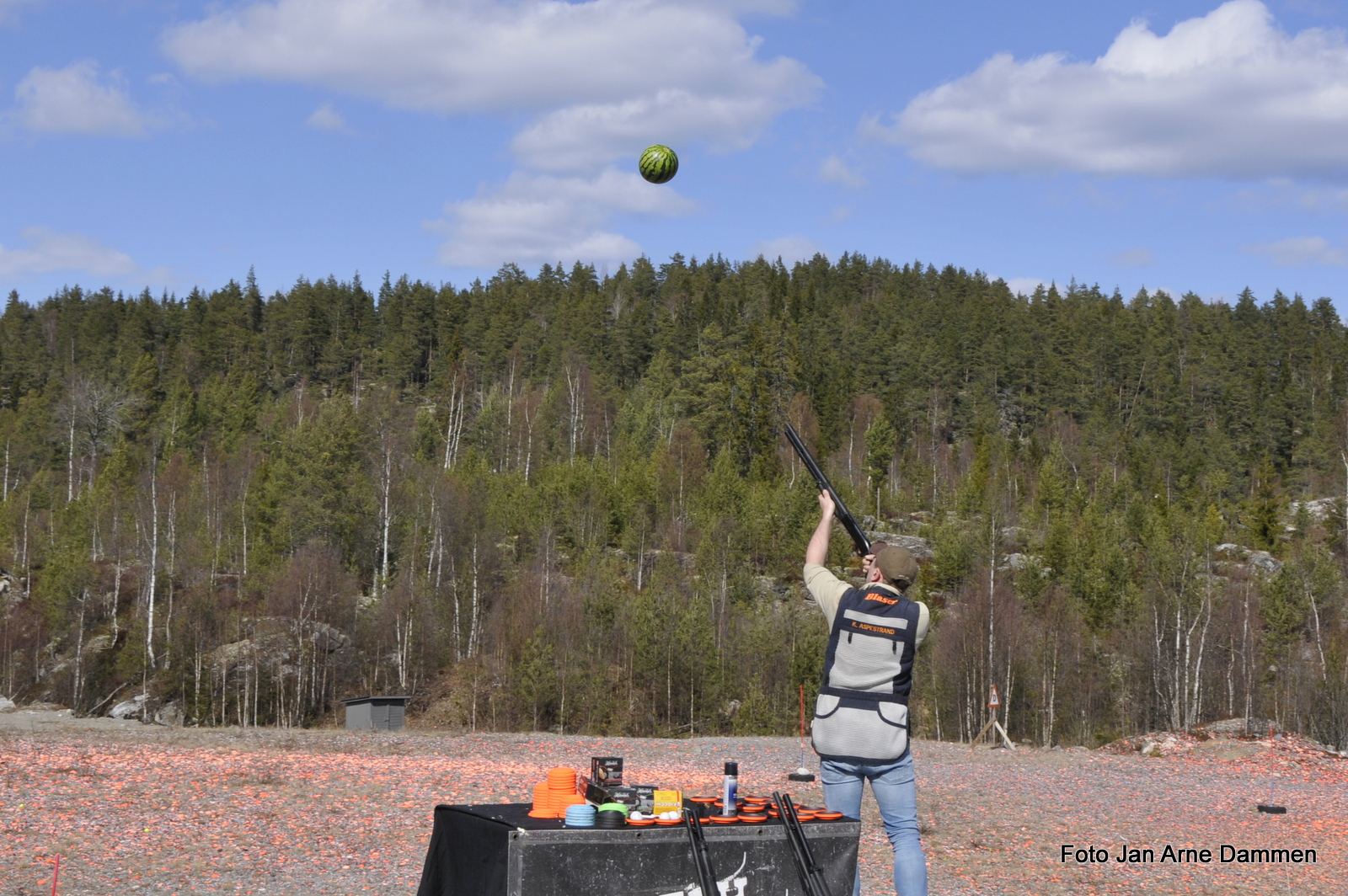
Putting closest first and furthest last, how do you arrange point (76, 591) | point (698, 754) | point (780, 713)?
1. point (698, 754)
2. point (780, 713)
3. point (76, 591)

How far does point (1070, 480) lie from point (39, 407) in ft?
298

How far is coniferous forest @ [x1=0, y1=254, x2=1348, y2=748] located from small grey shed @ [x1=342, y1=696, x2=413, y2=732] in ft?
55.4

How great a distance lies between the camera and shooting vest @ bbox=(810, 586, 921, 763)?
5645 millimetres

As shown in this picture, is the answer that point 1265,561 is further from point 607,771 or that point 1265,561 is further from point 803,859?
point 607,771

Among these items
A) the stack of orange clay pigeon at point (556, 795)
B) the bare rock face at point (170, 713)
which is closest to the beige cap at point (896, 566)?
the stack of orange clay pigeon at point (556, 795)

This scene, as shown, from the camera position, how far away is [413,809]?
1382cm

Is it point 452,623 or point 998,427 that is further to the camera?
Result: point 998,427

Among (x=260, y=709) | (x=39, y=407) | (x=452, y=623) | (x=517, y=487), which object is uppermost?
(x=39, y=407)

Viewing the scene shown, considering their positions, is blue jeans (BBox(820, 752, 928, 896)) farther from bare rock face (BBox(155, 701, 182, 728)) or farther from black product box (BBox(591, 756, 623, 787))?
bare rock face (BBox(155, 701, 182, 728))

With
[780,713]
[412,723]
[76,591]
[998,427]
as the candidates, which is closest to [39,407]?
[76,591]

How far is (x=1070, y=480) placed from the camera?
315 feet

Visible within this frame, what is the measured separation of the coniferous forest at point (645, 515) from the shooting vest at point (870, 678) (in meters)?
39.8

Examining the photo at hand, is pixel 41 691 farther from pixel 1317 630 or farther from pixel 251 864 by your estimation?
pixel 1317 630

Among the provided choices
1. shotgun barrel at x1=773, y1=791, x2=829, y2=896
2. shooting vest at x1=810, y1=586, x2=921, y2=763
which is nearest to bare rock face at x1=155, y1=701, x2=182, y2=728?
shooting vest at x1=810, y1=586, x2=921, y2=763
